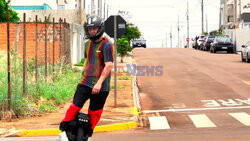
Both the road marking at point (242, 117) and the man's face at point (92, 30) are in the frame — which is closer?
the man's face at point (92, 30)

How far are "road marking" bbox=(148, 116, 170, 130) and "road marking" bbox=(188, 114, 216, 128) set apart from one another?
28.5 inches

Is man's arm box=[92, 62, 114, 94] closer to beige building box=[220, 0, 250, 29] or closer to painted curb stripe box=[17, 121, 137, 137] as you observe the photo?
painted curb stripe box=[17, 121, 137, 137]

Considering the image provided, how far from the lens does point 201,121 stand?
12586mm

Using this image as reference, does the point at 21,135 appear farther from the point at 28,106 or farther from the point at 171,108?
the point at 171,108

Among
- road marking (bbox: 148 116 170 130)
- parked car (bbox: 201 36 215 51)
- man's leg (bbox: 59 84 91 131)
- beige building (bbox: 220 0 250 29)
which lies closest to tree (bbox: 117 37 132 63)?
parked car (bbox: 201 36 215 51)

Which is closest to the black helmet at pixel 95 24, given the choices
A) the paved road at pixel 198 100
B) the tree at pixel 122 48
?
the paved road at pixel 198 100

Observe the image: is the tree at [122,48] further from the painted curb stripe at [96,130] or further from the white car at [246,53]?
the painted curb stripe at [96,130]

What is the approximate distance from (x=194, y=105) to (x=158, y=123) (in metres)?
4.14

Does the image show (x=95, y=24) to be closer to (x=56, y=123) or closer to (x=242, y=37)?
(x=56, y=123)

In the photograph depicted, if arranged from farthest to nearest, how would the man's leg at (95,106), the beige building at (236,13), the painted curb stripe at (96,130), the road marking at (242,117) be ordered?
the beige building at (236,13)
the road marking at (242,117)
the painted curb stripe at (96,130)
the man's leg at (95,106)

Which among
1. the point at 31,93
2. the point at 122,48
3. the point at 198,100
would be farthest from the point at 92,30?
the point at 122,48

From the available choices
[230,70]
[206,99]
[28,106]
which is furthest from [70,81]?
[230,70]

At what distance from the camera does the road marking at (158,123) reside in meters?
11.7

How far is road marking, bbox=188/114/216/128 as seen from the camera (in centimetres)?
1182
